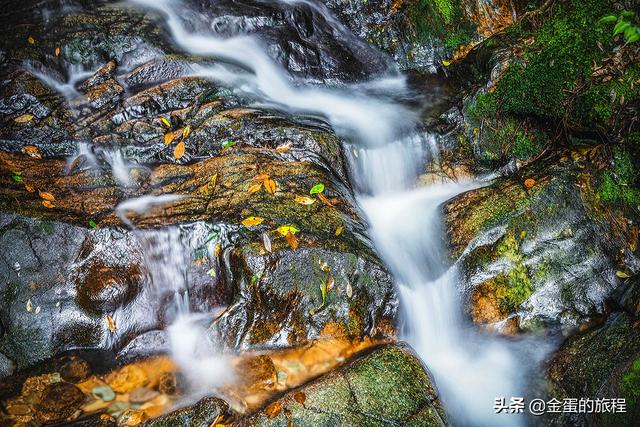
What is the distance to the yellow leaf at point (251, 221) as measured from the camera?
4344mm

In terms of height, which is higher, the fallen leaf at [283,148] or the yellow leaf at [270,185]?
the fallen leaf at [283,148]

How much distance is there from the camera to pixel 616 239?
478 cm

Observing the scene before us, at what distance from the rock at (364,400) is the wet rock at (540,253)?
1596 mm

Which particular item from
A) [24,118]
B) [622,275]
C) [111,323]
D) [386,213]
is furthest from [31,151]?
[622,275]

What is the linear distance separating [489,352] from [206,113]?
16.7 feet

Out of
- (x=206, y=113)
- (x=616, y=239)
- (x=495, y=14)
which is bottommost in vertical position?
(x=616, y=239)

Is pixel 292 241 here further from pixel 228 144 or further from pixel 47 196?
pixel 47 196

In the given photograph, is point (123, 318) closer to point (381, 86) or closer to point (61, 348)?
point (61, 348)

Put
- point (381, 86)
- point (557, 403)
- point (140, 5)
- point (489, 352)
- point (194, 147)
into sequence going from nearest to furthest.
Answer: point (557, 403), point (489, 352), point (194, 147), point (140, 5), point (381, 86)

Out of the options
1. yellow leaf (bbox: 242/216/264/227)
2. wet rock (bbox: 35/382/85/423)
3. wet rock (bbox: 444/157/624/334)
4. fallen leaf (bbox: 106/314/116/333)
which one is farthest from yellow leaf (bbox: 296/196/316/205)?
wet rock (bbox: 35/382/85/423)

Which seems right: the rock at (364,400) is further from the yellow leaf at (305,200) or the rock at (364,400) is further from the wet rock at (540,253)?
the yellow leaf at (305,200)

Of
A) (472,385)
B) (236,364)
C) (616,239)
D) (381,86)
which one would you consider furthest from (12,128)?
(616,239)

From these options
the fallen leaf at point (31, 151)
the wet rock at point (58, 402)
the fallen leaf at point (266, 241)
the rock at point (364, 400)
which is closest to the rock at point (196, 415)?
the rock at point (364, 400)

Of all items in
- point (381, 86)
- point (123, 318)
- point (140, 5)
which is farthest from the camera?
point (381, 86)
